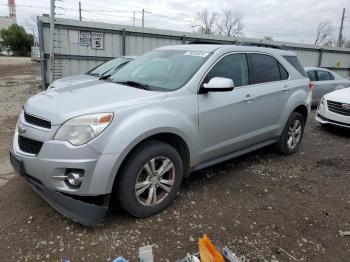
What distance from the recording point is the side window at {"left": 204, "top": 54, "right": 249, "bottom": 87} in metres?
3.81

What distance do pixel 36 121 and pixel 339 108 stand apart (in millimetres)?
6444

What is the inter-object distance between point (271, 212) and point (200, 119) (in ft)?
4.22

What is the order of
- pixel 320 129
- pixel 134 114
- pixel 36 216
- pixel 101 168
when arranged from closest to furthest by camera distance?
pixel 101 168 < pixel 134 114 < pixel 36 216 < pixel 320 129

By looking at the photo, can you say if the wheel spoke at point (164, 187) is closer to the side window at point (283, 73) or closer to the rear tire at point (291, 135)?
the rear tire at point (291, 135)

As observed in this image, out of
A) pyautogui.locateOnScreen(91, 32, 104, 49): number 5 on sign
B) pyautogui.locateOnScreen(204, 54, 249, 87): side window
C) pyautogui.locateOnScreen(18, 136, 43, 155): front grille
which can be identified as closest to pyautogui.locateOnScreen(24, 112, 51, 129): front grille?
pyautogui.locateOnScreen(18, 136, 43, 155): front grille

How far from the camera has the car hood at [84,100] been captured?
2.86 m

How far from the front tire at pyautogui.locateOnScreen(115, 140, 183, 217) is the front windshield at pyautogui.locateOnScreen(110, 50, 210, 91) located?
0.74 metres

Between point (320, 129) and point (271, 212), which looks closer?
point (271, 212)

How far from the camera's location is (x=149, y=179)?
3162 mm

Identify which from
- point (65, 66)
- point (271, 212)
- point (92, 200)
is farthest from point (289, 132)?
point (65, 66)

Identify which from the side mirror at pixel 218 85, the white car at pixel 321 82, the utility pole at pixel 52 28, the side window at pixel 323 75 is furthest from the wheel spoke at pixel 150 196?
the side window at pixel 323 75

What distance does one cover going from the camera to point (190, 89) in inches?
137

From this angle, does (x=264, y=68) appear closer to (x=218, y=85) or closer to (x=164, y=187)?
(x=218, y=85)

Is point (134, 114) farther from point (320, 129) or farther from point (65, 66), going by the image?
point (65, 66)
